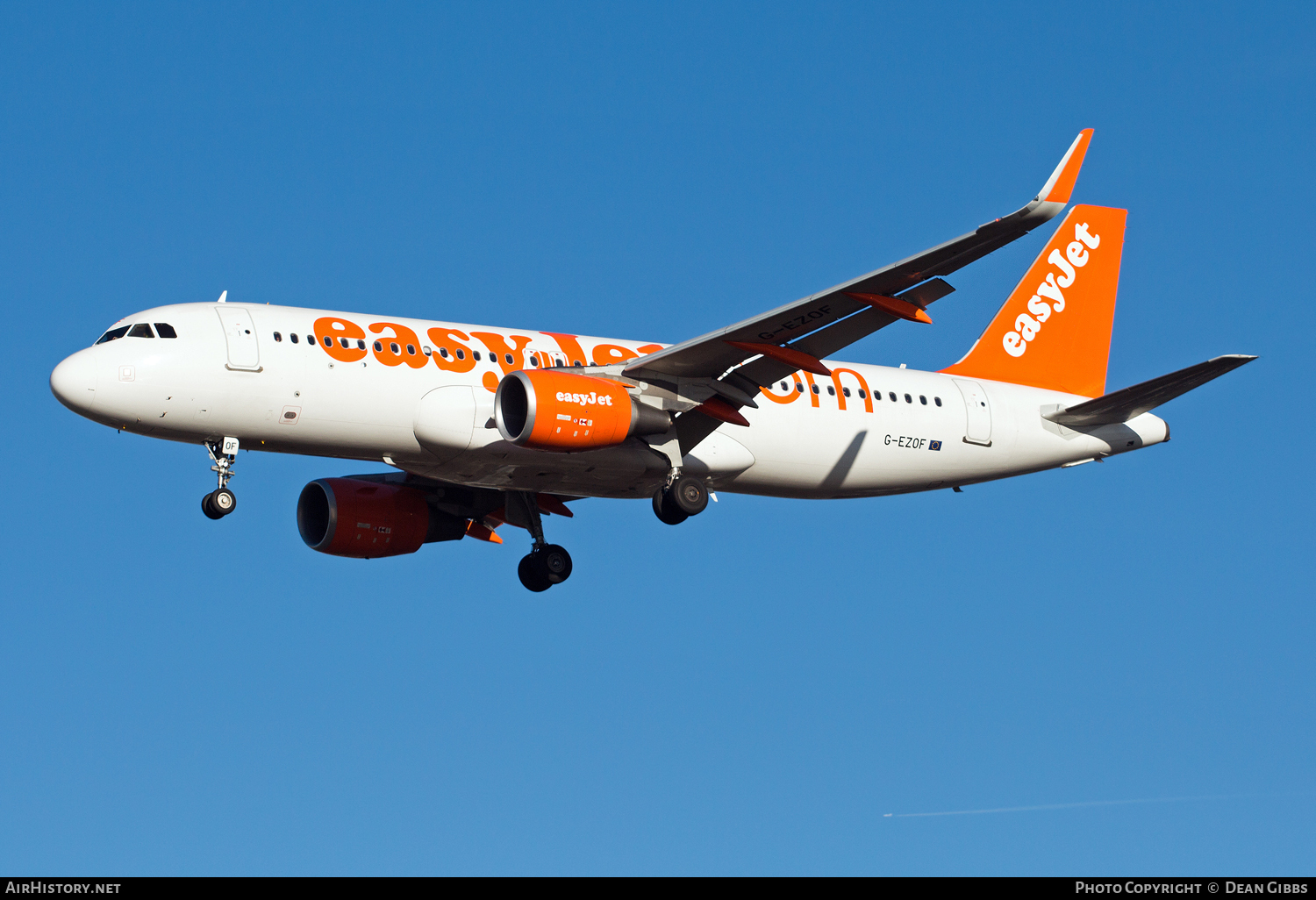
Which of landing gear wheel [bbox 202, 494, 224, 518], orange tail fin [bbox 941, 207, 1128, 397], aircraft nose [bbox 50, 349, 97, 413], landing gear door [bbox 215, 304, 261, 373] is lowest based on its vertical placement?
landing gear wheel [bbox 202, 494, 224, 518]

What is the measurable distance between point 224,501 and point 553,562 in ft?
29.2

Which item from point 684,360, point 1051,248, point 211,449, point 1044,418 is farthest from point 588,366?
point 1051,248

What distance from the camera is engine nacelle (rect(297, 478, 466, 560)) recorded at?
37.9 m

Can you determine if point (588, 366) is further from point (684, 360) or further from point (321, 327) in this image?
point (321, 327)

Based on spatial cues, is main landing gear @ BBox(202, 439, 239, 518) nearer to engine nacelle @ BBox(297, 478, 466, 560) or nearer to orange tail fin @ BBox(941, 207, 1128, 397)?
engine nacelle @ BBox(297, 478, 466, 560)

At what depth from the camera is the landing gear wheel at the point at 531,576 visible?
126 ft

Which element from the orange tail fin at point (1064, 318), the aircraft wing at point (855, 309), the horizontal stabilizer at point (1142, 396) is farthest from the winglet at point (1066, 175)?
the orange tail fin at point (1064, 318)

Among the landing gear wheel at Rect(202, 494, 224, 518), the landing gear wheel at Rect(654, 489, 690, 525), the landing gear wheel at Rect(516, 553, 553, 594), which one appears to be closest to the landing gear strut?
the landing gear wheel at Rect(516, 553, 553, 594)

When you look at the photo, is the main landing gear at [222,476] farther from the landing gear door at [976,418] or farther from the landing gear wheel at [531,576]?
the landing gear door at [976,418]

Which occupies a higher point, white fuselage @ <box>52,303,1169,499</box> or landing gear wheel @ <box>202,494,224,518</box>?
white fuselage @ <box>52,303,1169,499</box>

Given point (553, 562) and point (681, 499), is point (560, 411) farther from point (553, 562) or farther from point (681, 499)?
point (553, 562)

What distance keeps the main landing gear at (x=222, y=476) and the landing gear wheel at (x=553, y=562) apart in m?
8.49

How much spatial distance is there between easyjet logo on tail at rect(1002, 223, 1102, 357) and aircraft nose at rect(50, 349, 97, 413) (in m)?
21.7

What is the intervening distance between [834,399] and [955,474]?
12.7ft
